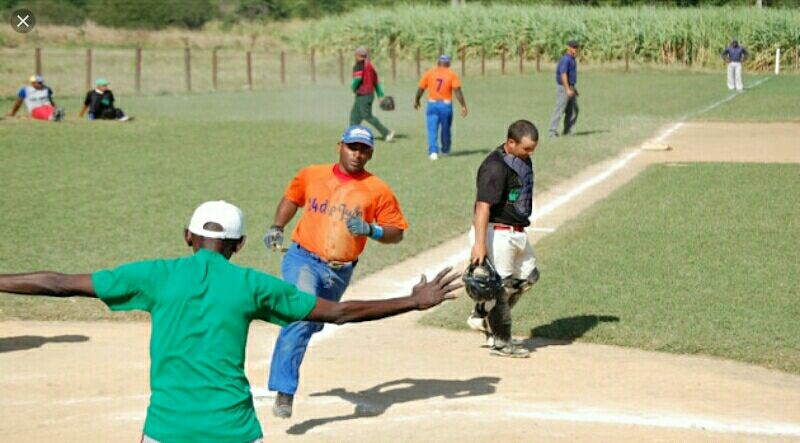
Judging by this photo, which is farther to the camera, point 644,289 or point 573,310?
point 644,289

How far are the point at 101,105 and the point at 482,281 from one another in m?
24.2

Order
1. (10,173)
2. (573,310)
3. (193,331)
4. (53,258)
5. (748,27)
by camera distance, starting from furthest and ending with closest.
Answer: (748,27) → (10,173) → (53,258) → (573,310) → (193,331)

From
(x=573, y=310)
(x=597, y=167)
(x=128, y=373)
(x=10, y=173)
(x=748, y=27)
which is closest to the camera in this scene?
(x=128, y=373)

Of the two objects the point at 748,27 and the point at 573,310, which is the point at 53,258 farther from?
the point at 748,27

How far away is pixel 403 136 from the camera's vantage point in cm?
3112

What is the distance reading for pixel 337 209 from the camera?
9078 mm

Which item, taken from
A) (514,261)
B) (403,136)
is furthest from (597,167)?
(514,261)

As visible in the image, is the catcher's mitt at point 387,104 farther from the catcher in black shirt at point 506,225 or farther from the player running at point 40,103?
the catcher in black shirt at point 506,225

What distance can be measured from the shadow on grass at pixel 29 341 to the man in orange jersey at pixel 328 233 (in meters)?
3.24

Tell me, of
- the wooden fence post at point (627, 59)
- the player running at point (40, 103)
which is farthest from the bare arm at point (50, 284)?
the wooden fence post at point (627, 59)

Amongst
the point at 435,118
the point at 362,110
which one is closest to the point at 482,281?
the point at 435,118

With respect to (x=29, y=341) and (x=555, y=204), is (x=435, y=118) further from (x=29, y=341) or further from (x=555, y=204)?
(x=29, y=341)

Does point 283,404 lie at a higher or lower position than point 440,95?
lower

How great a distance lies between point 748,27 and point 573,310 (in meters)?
57.9
